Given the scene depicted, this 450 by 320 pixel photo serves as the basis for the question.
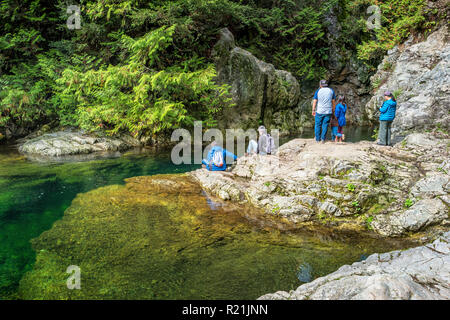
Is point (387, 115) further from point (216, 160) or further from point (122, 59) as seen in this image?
point (122, 59)

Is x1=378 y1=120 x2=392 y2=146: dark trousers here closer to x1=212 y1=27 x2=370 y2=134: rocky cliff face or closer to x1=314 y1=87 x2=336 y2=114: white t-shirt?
x1=314 y1=87 x2=336 y2=114: white t-shirt

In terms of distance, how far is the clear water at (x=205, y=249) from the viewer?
4.40m

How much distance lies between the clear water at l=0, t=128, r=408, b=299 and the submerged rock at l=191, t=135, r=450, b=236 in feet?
1.97

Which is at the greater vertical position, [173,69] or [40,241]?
[173,69]

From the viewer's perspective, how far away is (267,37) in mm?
25141

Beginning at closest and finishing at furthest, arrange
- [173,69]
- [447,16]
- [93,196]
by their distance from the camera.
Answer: [93,196]
[447,16]
[173,69]

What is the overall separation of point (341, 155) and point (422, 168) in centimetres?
210

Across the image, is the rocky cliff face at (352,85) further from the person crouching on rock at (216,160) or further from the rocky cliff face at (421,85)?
the person crouching on rock at (216,160)

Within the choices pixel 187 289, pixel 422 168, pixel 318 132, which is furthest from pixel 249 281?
pixel 318 132

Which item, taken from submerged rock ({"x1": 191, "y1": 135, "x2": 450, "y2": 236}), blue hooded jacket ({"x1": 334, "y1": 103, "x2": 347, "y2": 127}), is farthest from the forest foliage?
submerged rock ({"x1": 191, "y1": 135, "x2": 450, "y2": 236})

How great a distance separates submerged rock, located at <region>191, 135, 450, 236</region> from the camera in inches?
245

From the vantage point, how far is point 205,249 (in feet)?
17.9

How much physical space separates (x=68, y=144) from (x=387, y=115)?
15.8m

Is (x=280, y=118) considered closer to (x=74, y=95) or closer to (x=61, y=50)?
(x=74, y=95)
